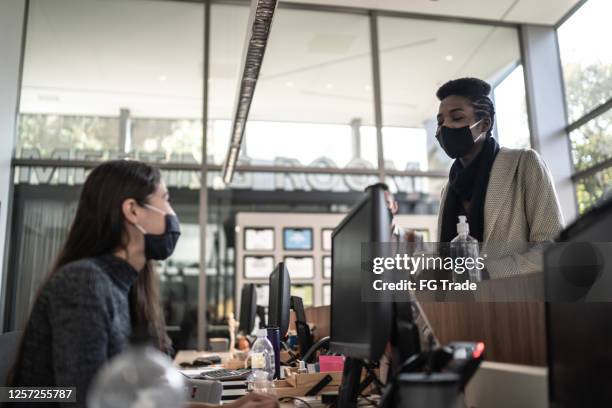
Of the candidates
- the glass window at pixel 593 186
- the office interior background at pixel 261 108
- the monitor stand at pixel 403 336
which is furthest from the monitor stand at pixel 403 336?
the glass window at pixel 593 186

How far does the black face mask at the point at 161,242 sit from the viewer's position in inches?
60.4

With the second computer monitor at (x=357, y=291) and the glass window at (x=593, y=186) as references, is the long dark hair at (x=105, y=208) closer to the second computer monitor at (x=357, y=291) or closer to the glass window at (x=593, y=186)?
the second computer monitor at (x=357, y=291)

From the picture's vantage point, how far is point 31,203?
596cm

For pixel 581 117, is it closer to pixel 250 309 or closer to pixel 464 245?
pixel 250 309

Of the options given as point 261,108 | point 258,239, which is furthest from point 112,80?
point 258,239

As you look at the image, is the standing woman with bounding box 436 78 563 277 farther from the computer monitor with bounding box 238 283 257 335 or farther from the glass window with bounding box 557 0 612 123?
the glass window with bounding box 557 0 612 123

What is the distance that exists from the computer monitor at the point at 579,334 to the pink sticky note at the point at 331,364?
1.22 meters

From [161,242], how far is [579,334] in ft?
3.48

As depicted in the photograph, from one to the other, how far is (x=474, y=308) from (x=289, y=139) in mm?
5286

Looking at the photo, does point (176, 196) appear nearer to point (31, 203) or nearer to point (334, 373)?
point (31, 203)

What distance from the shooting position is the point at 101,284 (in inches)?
50.2

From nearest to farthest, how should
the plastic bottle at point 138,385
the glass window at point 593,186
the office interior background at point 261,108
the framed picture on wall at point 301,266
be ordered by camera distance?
the plastic bottle at point 138,385 < the glass window at point 593,186 < the office interior background at point 261,108 < the framed picture on wall at point 301,266

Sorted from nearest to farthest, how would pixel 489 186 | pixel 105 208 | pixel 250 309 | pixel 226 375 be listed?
pixel 105 208, pixel 489 186, pixel 226 375, pixel 250 309

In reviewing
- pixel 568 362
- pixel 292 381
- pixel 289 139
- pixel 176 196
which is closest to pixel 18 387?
pixel 292 381
